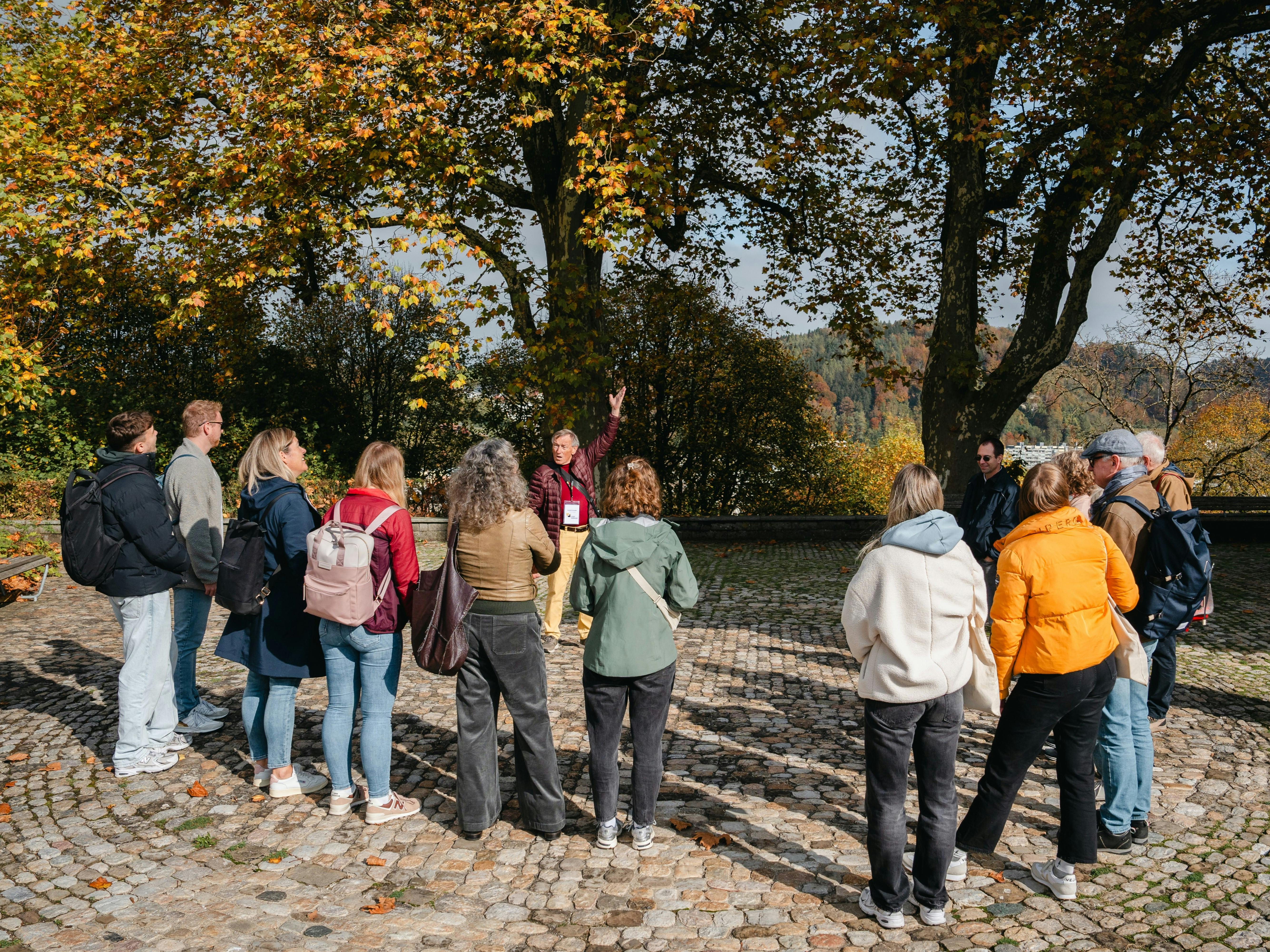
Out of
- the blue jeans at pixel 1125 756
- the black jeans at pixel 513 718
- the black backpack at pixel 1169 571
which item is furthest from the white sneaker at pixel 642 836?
the black backpack at pixel 1169 571

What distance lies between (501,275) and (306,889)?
1070 cm

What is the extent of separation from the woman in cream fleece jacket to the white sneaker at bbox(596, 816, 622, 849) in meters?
1.21

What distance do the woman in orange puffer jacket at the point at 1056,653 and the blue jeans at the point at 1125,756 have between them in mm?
324

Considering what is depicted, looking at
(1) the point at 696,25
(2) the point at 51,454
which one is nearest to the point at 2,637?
(2) the point at 51,454

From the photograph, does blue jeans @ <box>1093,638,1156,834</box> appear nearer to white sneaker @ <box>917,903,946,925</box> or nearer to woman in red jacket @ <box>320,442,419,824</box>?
white sneaker @ <box>917,903,946,925</box>

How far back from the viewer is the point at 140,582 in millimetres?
5098

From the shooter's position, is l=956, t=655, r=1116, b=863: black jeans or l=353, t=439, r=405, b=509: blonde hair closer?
l=956, t=655, r=1116, b=863: black jeans

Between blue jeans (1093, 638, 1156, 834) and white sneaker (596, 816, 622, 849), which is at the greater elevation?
blue jeans (1093, 638, 1156, 834)

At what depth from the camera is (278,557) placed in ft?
15.6

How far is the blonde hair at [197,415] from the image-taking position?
17.7 ft

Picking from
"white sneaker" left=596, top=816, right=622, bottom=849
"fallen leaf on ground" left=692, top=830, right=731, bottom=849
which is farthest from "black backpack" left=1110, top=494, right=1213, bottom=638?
"white sneaker" left=596, top=816, right=622, bottom=849

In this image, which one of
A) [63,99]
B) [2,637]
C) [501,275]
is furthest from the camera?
[501,275]

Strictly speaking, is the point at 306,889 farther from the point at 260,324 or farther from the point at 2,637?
the point at 260,324

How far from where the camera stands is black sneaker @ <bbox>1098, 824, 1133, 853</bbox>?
Result: 164 inches
